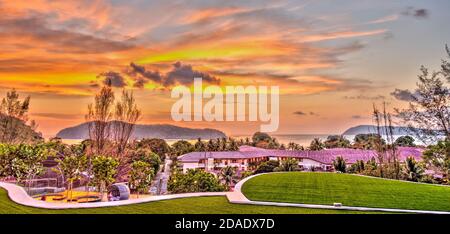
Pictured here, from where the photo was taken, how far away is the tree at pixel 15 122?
8578 millimetres

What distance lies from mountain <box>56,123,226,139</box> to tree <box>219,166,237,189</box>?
237 cm

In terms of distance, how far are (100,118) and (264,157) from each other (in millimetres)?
6186

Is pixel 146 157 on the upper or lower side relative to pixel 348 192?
upper

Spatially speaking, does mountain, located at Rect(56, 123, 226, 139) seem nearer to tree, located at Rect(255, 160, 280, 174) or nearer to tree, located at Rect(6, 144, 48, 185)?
tree, located at Rect(6, 144, 48, 185)

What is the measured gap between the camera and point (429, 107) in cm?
802

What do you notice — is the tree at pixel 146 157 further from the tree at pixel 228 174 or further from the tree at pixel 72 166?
the tree at pixel 72 166

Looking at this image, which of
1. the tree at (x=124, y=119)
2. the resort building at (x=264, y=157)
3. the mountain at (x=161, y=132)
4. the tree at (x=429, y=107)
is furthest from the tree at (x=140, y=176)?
the tree at (x=429, y=107)

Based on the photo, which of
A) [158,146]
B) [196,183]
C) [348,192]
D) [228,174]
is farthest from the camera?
[158,146]

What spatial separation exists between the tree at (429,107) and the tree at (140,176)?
261 inches

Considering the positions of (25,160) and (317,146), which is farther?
(317,146)

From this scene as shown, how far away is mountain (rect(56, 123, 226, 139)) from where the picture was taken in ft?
30.2

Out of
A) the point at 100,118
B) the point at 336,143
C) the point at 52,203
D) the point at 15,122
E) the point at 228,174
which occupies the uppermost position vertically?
the point at 100,118

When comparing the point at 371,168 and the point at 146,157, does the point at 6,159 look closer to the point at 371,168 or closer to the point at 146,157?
the point at 146,157

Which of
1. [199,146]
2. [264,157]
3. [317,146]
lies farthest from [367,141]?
[199,146]
